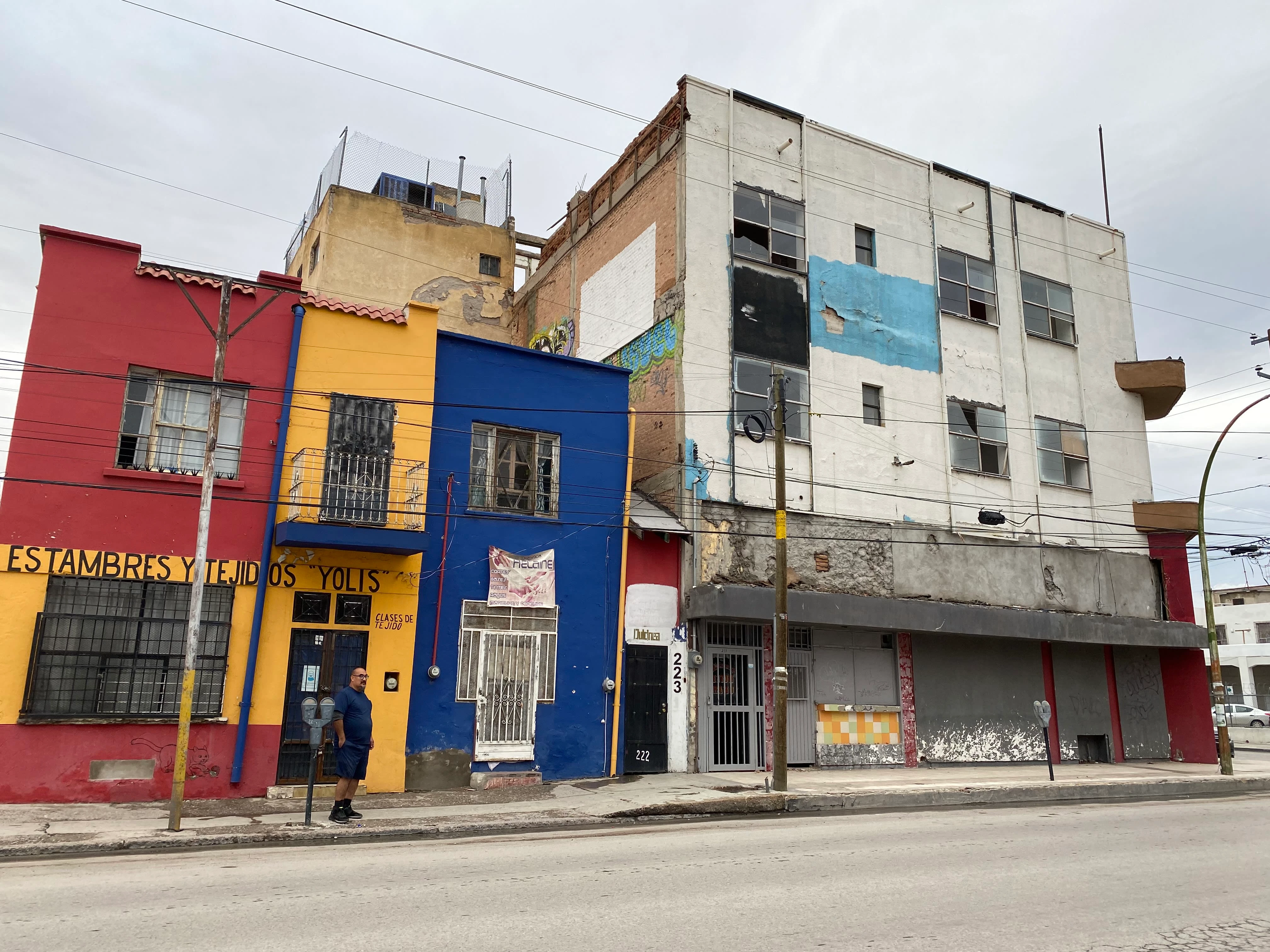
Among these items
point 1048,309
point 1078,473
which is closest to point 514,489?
point 1078,473

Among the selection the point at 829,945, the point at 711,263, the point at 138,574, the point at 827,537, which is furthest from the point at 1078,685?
the point at 138,574

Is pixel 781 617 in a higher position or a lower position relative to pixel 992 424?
lower

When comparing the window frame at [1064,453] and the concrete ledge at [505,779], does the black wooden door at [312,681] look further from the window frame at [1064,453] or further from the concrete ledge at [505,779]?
the window frame at [1064,453]

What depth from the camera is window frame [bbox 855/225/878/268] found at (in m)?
21.1

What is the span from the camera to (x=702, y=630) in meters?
17.3

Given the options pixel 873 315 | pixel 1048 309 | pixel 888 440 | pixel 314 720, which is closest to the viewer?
pixel 314 720

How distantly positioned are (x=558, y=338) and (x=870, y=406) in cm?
892

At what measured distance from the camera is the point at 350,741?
1101 centimetres

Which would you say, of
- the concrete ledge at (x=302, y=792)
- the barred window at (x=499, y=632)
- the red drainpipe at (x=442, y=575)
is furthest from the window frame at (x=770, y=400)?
the concrete ledge at (x=302, y=792)

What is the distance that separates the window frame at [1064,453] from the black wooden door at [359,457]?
16.2 metres

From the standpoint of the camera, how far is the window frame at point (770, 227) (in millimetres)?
19562

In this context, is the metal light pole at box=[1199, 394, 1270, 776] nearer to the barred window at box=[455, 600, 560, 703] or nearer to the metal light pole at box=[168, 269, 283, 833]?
the barred window at box=[455, 600, 560, 703]

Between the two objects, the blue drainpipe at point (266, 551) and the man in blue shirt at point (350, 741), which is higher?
the blue drainpipe at point (266, 551)

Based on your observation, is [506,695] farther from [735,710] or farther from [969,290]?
[969,290]
